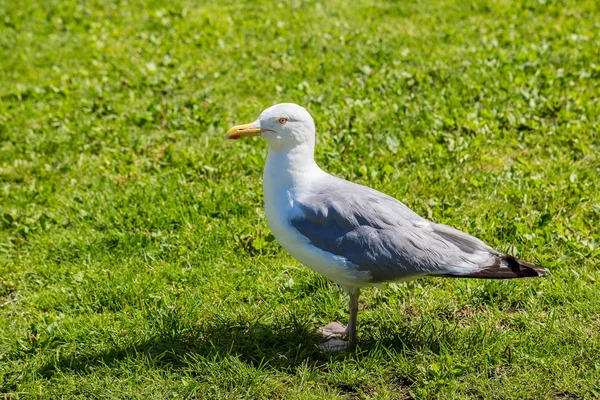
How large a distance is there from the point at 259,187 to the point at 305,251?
185cm

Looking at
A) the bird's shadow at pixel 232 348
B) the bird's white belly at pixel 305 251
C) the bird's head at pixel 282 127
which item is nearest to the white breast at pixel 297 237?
the bird's white belly at pixel 305 251

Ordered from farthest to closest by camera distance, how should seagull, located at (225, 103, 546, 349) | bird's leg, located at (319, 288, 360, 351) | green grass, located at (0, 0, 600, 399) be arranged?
bird's leg, located at (319, 288, 360, 351) < green grass, located at (0, 0, 600, 399) < seagull, located at (225, 103, 546, 349)

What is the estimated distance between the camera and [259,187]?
19.3 feet

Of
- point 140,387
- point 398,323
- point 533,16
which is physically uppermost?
point 533,16

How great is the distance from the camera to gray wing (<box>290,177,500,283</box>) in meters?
3.99

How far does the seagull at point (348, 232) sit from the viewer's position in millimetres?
3992

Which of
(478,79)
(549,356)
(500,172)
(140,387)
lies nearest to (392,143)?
(500,172)

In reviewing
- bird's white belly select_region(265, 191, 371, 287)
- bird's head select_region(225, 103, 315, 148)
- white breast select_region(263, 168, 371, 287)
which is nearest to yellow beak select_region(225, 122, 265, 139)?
bird's head select_region(225, 103, 315, 148)

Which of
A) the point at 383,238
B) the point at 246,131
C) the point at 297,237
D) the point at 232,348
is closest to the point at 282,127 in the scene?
the point at 246,131

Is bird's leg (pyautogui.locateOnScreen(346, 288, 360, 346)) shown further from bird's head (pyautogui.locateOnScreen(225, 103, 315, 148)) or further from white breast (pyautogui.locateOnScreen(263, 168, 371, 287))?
bird's head (pyautogui.locateOnScreen(225, 103, 315, 148))

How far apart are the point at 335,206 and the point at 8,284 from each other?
236 centimetres

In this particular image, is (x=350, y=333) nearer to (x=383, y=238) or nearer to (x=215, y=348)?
(x=383, y=238)

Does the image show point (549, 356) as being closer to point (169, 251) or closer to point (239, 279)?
point (239, 279)

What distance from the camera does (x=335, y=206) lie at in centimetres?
413
